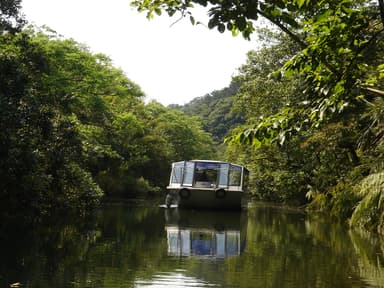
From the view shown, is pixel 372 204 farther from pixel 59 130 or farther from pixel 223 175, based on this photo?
pixel 223 175

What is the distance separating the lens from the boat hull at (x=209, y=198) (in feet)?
89.1

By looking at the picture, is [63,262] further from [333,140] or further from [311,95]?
[333,140]

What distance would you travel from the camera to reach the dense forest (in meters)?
4.46

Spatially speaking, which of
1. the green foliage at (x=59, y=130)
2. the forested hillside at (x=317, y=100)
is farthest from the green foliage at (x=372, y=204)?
the green foliage at (x=59, y=130)

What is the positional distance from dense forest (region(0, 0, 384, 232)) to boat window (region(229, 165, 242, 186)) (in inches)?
114

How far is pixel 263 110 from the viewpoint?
87.3 feet

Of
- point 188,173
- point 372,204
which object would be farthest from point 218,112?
point 372,204

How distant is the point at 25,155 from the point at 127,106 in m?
39.7

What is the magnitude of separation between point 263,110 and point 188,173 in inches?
214

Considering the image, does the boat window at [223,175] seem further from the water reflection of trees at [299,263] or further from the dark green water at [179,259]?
the water reflection of trees at [299,263]

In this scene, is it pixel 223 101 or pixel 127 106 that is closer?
pixel 127 106

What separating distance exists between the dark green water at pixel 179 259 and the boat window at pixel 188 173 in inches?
521

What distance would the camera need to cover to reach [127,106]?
54125 millimetres

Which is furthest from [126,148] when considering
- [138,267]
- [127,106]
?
[138,267]
